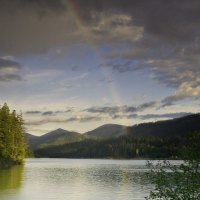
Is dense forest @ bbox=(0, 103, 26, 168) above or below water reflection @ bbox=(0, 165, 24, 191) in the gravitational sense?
above

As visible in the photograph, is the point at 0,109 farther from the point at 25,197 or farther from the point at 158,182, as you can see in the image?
the point at 158,182

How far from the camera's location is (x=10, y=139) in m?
121

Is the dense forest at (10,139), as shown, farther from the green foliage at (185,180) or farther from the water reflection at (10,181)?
the green foliage at (185,180)

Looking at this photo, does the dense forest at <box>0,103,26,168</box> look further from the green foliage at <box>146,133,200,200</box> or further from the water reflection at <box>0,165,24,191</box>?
the green foliage at <box>146,133,200,200</box>

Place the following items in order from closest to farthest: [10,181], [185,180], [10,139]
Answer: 1. [185,180]
2. [10,181]
3. [10,139]

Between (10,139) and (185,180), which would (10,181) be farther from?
(10,139)

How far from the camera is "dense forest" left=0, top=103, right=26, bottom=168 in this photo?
115 m

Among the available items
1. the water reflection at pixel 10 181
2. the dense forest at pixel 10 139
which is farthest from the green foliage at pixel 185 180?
Result: the dense forest at pixel 10 139

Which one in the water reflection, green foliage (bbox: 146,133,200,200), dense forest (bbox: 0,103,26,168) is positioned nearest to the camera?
green foliage (bbox: 146,133,200,200)

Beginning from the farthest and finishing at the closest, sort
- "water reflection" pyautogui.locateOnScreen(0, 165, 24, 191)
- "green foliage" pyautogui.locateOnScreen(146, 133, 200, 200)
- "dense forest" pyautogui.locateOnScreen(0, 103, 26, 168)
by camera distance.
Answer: "dense forest" pyautogui.locateOnScreen(0, 103, 26, 168) → "water reflection" pyautogui.locateOnScreen(0, 165, 24, 191) → "green foliage" pyautogui.locateOnScreen(146, 133, 200, 200)

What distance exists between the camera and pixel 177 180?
70.5 feet

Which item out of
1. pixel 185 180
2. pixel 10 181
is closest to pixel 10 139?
pixel 10 181

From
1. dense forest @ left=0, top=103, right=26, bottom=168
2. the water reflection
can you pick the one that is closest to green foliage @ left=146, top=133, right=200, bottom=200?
the water reflection

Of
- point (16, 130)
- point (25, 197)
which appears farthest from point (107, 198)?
point (16, 130)
